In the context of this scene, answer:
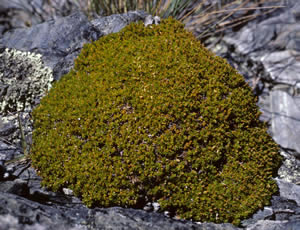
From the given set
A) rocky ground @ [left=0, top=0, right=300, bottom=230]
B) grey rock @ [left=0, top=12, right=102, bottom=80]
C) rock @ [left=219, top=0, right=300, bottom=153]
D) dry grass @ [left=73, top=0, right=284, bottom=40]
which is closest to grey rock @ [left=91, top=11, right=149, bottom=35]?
rocky ground @ [left=0, top=0, right=300, bottom=230]

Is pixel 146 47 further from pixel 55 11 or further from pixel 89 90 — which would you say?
pixel 55 11

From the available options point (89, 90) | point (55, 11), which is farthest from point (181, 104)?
point (55, 11)

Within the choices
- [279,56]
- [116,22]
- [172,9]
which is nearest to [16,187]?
[116,22]

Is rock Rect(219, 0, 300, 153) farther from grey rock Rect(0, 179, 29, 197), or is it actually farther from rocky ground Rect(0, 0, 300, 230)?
grey rock Rect(0, 179, 29, 197)

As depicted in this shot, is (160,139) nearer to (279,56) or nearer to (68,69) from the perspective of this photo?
(68,69)

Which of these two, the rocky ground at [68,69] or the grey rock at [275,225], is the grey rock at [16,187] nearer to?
the rocky ground at [68,69]

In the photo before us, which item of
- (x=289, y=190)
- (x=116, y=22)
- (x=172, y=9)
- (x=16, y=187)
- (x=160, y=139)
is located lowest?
(x=289, y=190)
